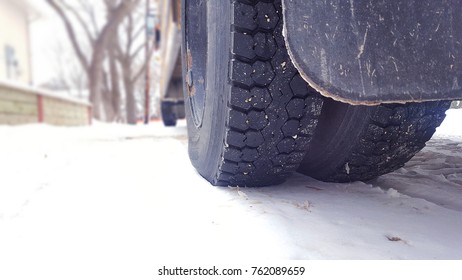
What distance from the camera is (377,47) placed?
775 millimetres

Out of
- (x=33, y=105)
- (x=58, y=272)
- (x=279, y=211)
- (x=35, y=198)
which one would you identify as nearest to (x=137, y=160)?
(x=35, y=198)

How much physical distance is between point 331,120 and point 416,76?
53 cm

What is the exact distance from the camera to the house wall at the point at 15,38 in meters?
12.0

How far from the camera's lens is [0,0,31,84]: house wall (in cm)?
1204

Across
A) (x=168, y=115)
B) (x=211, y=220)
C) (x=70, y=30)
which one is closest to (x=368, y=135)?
(x=211, y=220)

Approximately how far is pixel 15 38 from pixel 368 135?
15226mm

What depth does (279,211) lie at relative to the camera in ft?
3.80

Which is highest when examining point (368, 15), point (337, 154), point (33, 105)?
point (368, 15)

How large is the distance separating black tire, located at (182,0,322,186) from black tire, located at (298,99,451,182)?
6.6 inches

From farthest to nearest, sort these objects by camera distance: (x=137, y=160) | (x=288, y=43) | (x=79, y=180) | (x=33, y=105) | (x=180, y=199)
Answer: (x=33, y=105), (x=137, y=160), (x=79, y=180), (x=180, y=199), (x=288, y=43)

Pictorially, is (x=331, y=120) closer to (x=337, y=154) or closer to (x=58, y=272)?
(x=337, y=154)

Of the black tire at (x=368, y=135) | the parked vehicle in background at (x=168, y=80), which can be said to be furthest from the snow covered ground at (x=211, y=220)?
the parked vehicle in background at (x=168, y=80)

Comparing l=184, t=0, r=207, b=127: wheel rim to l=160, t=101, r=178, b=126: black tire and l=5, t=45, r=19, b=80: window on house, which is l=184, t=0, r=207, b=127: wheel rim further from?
l=5, t=45, r=19, b=80: window on house

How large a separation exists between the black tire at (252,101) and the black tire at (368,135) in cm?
17
